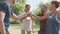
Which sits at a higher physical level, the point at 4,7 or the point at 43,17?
the point at 4,7

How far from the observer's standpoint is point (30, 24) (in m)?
8.59

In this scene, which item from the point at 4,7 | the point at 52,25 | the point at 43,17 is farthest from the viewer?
the point at 43,17

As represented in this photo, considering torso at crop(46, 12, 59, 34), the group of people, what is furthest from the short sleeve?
torso at crop(46, 12, 59, 34)

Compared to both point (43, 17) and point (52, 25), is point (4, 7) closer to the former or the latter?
point (52, 25)

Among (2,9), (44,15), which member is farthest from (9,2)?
(44,15)

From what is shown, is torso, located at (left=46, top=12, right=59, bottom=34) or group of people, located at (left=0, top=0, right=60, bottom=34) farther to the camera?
torso, located at (left=46, top=12, right=59, bottom=34)

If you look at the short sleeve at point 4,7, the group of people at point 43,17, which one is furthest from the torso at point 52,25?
the short sleeve at point 4,7

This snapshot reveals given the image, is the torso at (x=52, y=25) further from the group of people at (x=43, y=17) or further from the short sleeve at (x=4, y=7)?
the short sleeve at (x=4, y=7)

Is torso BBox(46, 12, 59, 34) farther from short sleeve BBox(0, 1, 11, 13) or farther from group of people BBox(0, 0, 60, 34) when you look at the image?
short sleeve BBox(0, 1, 11, 13)

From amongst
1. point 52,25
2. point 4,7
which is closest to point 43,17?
point 52,25

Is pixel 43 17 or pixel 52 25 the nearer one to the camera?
pixel 52 25

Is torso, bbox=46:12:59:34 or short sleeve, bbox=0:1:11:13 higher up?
short sleeve, bbox=0:1:11:13

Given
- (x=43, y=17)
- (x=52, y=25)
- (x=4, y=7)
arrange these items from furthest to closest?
(x=43, y=17)
(x=52, y=25)
(x=4, y=7)

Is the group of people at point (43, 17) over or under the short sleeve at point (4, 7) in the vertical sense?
under
